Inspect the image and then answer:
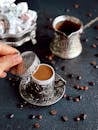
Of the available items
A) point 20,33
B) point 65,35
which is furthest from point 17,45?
point 65,35

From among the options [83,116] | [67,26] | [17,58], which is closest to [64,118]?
[83,116]

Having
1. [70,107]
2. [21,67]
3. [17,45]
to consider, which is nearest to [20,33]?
[17,45]

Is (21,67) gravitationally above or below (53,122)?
above

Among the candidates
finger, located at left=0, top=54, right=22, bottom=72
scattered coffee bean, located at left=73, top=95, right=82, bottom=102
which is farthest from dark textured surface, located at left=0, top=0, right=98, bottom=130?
finger, located at left=0, top=54, right=22, bottom=72

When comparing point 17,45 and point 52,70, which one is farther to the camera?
point 17,45

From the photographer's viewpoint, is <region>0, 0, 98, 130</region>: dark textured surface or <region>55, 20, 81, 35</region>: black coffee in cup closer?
<region>0, 0, 98, 130</region>: dark textured surface

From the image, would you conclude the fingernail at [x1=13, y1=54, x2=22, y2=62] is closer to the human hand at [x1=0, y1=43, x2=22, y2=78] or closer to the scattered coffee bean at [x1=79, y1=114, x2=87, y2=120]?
the human hand at [x1=0, y1=43, x2=22, y2=78]

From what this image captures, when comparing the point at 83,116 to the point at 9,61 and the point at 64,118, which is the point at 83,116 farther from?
the point at 9,61

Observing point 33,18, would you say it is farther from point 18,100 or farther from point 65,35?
point 18,100
